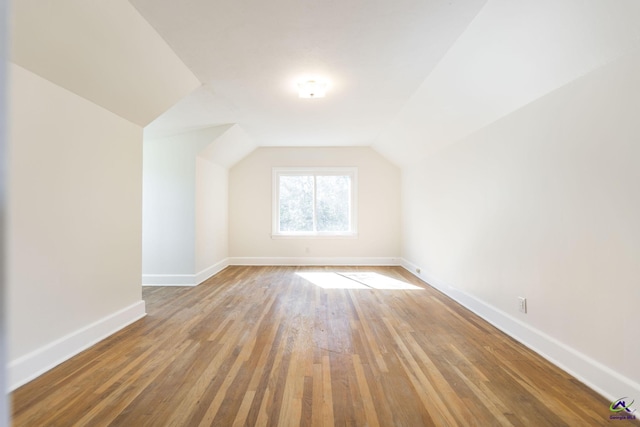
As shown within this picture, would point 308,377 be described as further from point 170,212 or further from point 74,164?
point 170,212

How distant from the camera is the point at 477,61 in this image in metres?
2.24

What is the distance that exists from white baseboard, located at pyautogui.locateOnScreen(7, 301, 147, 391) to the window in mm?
3517

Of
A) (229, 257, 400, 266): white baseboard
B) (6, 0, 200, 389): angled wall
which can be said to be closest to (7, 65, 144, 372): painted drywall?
(6, 0, 200, 389): angled wall

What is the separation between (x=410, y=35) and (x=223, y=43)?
1.47 meters

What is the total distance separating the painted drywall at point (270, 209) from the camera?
19.2 ft

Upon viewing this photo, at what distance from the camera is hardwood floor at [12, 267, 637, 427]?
1.49 m

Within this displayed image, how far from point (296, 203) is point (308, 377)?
14.4 ft

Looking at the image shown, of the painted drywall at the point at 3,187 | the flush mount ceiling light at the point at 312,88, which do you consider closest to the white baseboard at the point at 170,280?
the flush mount ceiling light at the point at 312,88

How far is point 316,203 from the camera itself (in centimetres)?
600

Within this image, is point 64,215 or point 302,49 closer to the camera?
point 64,215

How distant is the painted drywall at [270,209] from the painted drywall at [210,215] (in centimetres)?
30

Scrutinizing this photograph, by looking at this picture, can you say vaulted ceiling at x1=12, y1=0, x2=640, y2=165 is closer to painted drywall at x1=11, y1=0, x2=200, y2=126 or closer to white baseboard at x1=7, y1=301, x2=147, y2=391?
painted drywall at x1=11, y1=0, x2=200, y2=126

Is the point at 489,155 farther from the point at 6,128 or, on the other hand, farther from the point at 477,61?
the point at 6,128

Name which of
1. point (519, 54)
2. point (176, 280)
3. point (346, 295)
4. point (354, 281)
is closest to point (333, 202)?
point (354, 281)
